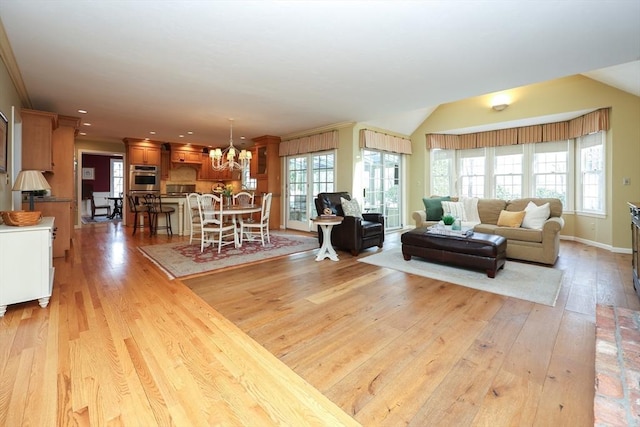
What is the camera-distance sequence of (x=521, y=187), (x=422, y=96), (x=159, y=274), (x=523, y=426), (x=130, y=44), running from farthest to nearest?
(x=521, y=187)
(x=422, y=96)
(x=159, y=274)
(x=130, y=44)
(x=523, y=426)

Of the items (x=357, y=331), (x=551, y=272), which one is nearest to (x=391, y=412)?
(x=357, y=331)

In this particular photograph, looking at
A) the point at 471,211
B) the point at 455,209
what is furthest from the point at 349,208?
the point at 471,211

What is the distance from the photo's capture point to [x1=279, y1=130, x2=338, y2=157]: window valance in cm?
643

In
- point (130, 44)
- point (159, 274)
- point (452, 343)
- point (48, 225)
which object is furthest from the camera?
point (159, 274)

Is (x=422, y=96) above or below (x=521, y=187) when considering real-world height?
above

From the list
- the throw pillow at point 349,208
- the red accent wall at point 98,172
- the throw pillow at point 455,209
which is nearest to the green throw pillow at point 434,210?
the throw pillow at point 455,209

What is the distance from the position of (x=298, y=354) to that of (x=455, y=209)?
453cm

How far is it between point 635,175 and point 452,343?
526cm

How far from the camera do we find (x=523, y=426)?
1273mm

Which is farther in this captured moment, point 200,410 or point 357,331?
point 357,331

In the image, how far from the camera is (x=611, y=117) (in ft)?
15.9

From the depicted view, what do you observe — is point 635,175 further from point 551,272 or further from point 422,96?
point 422,96

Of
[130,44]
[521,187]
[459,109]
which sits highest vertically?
[459,109]

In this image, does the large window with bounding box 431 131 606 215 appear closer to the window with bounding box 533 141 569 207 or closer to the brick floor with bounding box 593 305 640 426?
the window with bounding box 533 141 569 207
